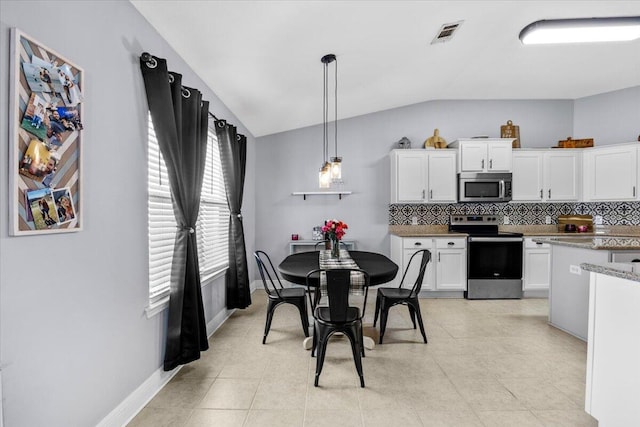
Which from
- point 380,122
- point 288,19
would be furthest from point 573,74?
point 288,19

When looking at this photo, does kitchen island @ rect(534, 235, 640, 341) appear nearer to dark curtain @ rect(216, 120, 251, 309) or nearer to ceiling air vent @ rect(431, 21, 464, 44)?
ceiling air vent @ rect(431, 21, 464, 44)

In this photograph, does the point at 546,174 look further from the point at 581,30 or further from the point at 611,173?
the point at 581,30

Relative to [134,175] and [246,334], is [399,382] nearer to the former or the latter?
[246,334]

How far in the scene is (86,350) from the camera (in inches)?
62.0

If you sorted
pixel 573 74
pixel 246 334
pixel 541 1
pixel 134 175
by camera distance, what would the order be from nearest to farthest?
1. pixel 134 175
2. pixel 541 1
3. pixel 246 334
4. pixel 573 74

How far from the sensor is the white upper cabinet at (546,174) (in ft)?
15.8

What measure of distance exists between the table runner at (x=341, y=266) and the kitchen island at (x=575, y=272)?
218cm

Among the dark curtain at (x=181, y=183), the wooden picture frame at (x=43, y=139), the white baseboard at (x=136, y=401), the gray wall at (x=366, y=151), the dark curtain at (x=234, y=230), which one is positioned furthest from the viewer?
the gray wall at (x=366, y=151)

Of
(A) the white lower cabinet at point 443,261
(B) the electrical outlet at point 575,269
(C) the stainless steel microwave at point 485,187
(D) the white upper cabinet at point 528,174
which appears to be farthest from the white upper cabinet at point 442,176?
(B) the electrical outlet at point 575,269

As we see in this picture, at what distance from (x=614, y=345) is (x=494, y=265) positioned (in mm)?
3141

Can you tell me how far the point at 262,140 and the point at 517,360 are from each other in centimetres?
450

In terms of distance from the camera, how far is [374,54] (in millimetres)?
3227

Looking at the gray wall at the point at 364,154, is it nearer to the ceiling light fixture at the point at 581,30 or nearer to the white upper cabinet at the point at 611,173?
the white upper cabinet at the point at 611,173

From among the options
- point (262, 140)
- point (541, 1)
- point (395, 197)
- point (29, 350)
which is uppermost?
point (541, 1)
